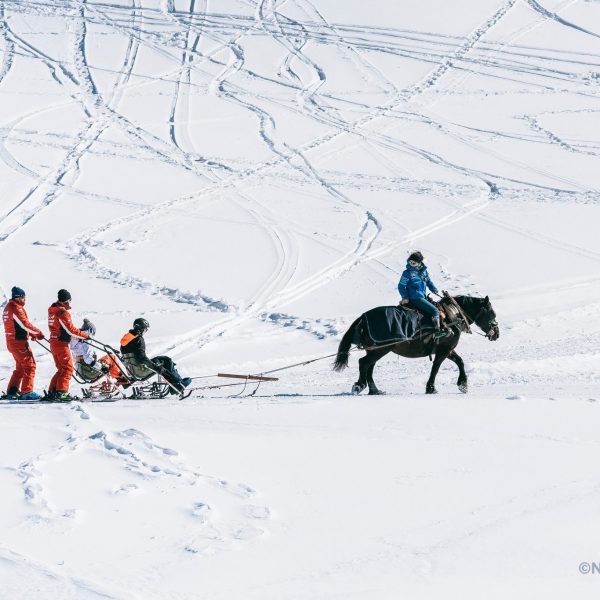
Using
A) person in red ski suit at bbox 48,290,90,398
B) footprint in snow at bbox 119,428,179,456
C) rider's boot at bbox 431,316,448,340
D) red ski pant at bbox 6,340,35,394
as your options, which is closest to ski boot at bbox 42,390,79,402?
person in red ski suit at bbox 48,290,90,398

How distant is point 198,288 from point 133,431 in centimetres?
812

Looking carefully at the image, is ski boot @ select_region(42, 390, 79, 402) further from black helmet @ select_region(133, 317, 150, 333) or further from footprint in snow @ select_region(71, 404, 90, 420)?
black helmet @ select_region(133, 317, 150, 333)

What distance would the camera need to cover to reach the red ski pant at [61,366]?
37.5 feet

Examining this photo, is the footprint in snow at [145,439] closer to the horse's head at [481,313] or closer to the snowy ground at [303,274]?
the snowy ground at [303,274]

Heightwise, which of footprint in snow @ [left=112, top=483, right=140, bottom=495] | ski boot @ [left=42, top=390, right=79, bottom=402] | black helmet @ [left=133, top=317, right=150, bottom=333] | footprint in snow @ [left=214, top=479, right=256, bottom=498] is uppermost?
black helmet @ [left=133, top=317, right=150, bottom=333]

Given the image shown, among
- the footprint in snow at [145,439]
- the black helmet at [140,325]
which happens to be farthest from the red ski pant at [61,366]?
the footprint in snow at [145,439]

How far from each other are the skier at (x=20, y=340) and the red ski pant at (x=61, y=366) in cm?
23

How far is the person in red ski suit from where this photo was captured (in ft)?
37.0

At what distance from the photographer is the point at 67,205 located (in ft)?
71.3

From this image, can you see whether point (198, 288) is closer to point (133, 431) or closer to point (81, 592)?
point (133, 431)

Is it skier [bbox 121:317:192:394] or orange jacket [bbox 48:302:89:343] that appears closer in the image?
orange jacket [bbox 48:302:89:343]

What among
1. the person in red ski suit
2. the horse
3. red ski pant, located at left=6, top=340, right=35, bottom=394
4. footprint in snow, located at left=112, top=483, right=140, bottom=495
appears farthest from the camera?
the horse

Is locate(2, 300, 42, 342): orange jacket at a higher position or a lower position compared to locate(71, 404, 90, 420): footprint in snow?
higher

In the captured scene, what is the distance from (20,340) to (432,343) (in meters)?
4.99
